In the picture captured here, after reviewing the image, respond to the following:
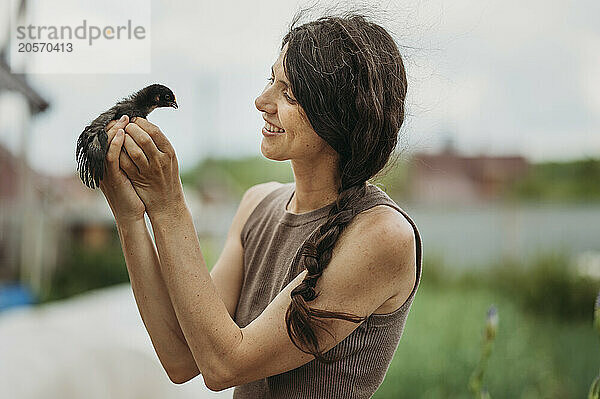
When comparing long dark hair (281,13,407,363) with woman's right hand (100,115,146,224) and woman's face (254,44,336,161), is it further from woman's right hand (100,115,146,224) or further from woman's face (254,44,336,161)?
woman's right hand (100,115,146,224)

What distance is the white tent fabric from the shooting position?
5.32ft

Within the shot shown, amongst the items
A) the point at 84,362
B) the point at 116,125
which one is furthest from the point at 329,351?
the point at 84,362

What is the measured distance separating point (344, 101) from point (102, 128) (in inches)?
10.2

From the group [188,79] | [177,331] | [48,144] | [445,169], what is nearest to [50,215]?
[48,144]

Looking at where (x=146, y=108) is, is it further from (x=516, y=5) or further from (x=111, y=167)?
(x=516, y=5)

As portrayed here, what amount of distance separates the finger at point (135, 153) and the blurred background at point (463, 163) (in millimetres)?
1240

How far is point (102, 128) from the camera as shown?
2.46 ft

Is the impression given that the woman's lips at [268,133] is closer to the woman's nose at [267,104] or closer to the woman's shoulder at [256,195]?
the woman's nose at [267,104]

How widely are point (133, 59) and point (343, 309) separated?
127 cm

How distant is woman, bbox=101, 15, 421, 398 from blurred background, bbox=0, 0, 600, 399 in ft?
3.78

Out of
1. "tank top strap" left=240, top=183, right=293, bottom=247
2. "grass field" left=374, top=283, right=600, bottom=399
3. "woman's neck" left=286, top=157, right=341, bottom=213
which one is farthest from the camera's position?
"grass field" left=374, top=283, right=600, bottom=399

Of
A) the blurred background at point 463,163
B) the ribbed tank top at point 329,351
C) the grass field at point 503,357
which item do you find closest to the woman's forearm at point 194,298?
the ribbed tank top at point 329,351

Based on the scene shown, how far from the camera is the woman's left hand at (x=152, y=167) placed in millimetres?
743

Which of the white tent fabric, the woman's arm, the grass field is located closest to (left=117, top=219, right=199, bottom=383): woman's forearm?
the woman's arm
